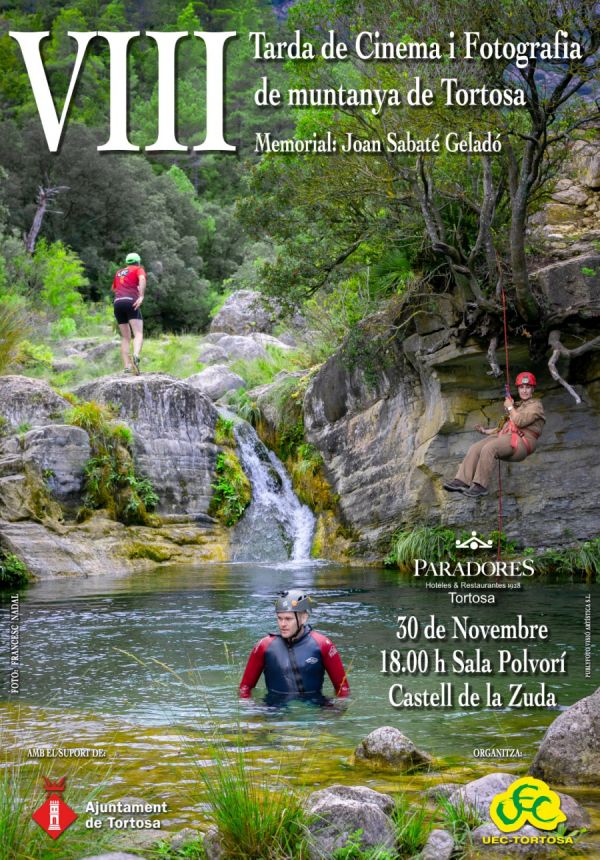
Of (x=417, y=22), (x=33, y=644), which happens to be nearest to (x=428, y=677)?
(x=33, y=644)

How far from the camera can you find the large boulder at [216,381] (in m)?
23.8

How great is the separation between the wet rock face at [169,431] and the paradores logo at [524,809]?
15063mm

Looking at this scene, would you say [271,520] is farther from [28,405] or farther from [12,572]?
[12,572]

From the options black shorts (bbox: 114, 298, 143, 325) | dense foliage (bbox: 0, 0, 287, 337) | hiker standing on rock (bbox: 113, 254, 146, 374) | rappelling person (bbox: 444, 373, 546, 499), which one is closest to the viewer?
rappelling person (bbox: 444, 373, 546, 499)

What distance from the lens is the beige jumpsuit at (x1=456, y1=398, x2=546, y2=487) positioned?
11.3 m

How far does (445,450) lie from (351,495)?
7.71 feet

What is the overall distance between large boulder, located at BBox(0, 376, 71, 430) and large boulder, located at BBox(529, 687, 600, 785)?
15.2m

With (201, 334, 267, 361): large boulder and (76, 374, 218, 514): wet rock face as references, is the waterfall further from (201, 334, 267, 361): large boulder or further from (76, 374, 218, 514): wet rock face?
(201, 334, 267, 361): large boulder

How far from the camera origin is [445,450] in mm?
16328

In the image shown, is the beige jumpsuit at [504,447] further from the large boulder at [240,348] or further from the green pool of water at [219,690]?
the large boulder at [240,348]

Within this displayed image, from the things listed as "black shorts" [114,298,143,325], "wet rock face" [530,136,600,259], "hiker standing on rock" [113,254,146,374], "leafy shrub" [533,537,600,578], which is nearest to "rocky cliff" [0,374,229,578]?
"hiker standing on rock" [113,254,146,374]

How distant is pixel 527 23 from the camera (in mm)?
12016

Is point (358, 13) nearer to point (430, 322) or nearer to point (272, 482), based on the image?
point (430, 322)

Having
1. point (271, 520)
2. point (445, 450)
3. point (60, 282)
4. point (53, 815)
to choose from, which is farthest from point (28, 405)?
point (53, 815)
